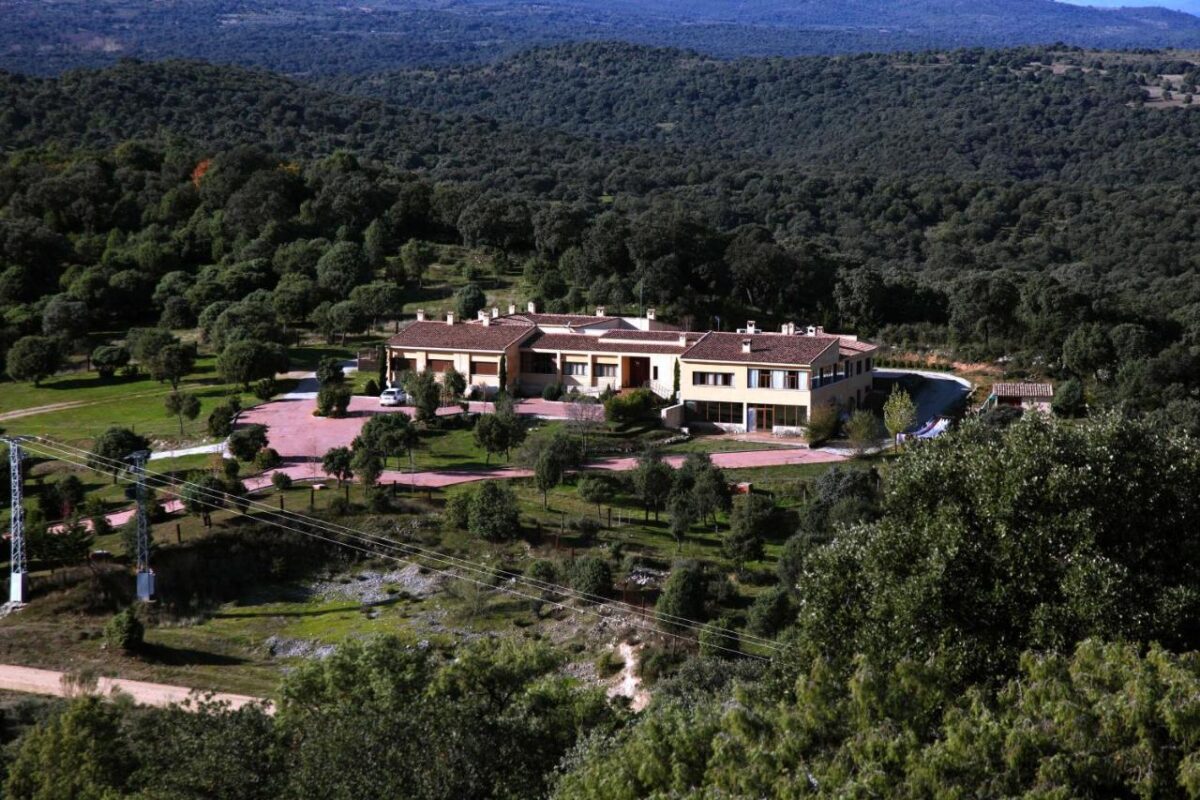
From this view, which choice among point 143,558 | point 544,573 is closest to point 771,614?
point 544,573

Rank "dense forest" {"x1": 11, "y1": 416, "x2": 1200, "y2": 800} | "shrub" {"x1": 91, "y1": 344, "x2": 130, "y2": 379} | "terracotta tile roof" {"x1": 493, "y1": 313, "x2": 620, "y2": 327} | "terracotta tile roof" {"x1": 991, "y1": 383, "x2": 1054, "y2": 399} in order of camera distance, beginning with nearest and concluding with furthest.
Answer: "dense forest" {"x1": 11, "y1": 416, "x2": 1200, "y2": 800} → "terracotta tile roof" {"x1": 991, "y1": 383, "x2": 1054, "y2": 399} → "terracotta tile roof" {"x1": 493, "y1": 313, "x2": 620, "y2": 327} → "shrub" {"x1": 91, "y1": 344, "x2": 130, "y2": 379}

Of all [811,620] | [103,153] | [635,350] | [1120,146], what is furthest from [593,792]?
[1120,146]

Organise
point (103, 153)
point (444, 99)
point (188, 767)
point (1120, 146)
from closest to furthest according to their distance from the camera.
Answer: point (188, 767) < point (103, 153) < point (1120, 146) < point (444, 99)

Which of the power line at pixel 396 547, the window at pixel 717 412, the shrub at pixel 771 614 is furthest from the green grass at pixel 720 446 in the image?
the shrub at pixel 771 614

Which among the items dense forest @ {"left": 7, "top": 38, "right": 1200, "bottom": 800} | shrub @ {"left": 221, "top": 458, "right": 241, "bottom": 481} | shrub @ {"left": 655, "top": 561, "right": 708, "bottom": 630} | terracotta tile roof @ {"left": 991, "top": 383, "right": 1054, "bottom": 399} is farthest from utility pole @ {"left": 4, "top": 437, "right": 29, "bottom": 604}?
terracotta tile roof @ {"left": 991, "top": 383, "right": 1054, "bottom": 399}

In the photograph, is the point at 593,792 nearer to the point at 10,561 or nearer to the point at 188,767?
the point at 188,767

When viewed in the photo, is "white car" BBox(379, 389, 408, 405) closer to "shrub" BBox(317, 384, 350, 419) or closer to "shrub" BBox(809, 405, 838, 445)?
"shrub" BBox(317, 384, 350, 419)

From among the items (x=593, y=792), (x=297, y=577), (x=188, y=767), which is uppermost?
(x=593, y=792)
